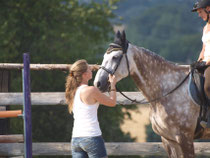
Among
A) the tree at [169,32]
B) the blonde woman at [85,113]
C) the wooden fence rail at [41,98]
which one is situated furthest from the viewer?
the tree at [169,32]

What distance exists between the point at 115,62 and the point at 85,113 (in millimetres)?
1223

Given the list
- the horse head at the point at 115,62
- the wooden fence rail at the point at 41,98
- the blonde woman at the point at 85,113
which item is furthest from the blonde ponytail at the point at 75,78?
the wooden fence rail at the point at 41,98

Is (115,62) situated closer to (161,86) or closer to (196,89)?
(161,86)

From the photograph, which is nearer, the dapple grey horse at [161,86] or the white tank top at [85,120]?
the white tank top at [85,120]

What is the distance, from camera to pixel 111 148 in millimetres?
7176

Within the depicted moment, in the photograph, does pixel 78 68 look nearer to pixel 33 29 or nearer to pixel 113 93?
pixel 113 93

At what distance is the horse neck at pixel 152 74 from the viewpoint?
5770 millimetres

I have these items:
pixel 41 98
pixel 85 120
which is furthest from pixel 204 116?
pixel 41 98

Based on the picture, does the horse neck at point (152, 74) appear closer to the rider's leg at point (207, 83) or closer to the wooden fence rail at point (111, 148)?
the rider's leg at point (207, 83)

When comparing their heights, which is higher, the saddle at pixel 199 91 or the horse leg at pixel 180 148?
the saddle at pixel 199 91

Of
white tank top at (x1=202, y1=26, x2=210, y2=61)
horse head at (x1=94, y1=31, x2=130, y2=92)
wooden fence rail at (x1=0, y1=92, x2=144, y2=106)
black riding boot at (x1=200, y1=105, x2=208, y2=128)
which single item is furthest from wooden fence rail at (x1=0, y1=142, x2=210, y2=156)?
white tank top at (x1=202, y1=26, x2=210, y2=61)

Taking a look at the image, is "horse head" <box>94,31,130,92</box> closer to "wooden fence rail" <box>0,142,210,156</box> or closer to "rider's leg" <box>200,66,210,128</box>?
"rider's leg" <box>200,66,210,128</box>

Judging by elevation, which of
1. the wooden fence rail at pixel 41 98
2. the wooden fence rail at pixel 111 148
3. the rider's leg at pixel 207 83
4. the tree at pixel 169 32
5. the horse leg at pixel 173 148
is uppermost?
the tree at pixel 169 32

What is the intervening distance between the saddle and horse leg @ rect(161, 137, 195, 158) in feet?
0.75
